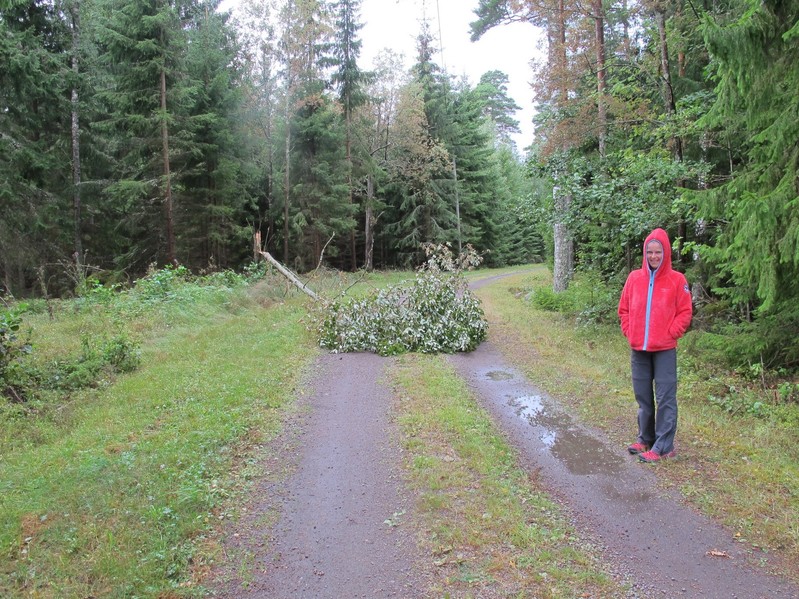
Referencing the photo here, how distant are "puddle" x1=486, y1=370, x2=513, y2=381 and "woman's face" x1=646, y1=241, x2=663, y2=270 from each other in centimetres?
358

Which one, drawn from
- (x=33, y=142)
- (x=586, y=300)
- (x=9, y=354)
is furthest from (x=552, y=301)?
(x=33, y=142)

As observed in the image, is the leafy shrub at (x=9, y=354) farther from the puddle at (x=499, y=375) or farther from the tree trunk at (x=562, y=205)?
the tree trunk at (x=562, y=205)

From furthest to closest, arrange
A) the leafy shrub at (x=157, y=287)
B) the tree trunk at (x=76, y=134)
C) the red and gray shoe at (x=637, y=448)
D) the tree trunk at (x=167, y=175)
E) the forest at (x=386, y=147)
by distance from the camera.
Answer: the tree trunk at (x=76, y=134) < the tree trunk at (x=167, y=175) < the leafy shrub at (x=157, y=287) < the forest at (x=386, y=147) < the red and gray shoe at (x=637, y=448)

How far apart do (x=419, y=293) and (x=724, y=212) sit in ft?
18.0

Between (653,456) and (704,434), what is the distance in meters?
0.99

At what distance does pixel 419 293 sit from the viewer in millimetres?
10320

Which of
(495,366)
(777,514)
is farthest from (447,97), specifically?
(777,514)

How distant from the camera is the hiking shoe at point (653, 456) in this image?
15.1 feet

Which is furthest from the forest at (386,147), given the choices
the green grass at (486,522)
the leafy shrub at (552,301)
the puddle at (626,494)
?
the green grass at (486,522)

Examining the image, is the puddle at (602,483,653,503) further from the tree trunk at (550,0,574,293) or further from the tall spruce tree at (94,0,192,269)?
the tall spruce tree at (94,0,192,269)

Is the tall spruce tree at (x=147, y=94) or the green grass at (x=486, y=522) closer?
the green grass at (x=486, y=522)

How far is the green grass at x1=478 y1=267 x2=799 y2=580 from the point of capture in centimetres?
357

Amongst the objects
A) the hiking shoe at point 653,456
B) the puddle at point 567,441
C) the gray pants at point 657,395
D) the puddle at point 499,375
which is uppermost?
the gray pants at point 657,395

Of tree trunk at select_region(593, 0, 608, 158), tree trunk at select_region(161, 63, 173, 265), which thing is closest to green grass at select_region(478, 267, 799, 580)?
tree trunk at select_region(593, 0, 608, 158)
